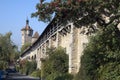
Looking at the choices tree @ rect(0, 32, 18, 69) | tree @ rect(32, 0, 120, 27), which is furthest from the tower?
tree @ rect(32, 0, 120, 27)

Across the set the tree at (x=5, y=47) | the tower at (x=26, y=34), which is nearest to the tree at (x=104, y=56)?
the tree at (x=5, y=47)

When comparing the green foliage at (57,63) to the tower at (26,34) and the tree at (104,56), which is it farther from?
the tower at (26,34)

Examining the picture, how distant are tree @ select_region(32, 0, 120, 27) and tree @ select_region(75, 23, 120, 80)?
3.54ft

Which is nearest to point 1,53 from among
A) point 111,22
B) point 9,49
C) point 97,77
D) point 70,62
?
point 9,49

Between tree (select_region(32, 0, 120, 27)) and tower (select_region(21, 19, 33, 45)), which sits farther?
tower (select_region(21, 19, 33, 45))

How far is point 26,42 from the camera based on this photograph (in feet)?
512

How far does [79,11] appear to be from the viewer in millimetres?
17719

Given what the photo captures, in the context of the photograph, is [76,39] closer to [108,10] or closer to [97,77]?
[97,77]

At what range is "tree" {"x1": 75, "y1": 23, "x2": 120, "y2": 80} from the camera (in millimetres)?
20297

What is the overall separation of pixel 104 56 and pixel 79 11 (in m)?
5.86

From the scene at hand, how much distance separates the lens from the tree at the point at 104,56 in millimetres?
20297

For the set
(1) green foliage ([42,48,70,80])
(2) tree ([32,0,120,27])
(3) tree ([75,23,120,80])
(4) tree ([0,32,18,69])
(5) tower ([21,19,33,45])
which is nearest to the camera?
(2) tree ([32,0,120,27])

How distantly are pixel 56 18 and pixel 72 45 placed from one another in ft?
59.6

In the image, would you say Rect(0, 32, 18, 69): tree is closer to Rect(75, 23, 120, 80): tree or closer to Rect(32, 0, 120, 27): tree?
Rect(75, 23, 120, 80): tree
